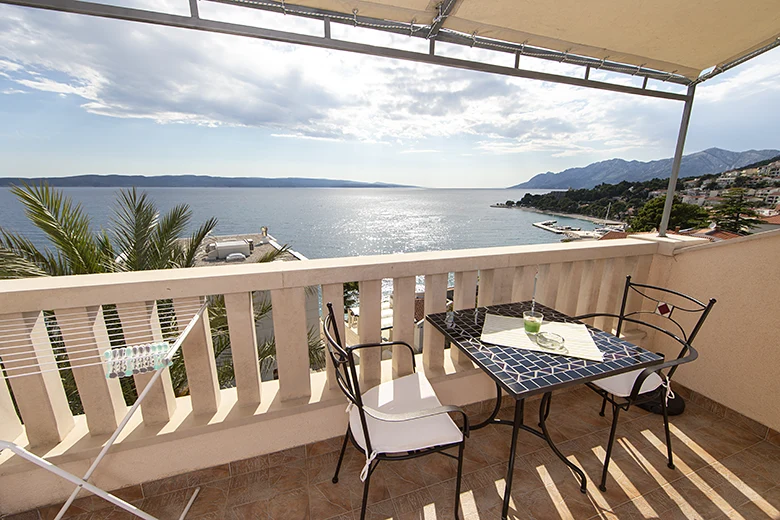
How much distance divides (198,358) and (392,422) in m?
1.04

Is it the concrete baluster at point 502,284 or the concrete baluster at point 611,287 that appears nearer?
the concrete baluster at point 502,284

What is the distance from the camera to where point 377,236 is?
145 ft

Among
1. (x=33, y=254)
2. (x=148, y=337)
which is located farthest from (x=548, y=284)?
(x=33, y=254)

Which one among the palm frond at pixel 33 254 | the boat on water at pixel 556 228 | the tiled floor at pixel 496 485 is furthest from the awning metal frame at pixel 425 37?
the boat on water at pixel 556 228

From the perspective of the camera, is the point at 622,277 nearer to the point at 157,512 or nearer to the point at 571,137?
the point at 157,512

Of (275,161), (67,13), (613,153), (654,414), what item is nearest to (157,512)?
(67,13)

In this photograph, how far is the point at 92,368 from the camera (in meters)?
1.41

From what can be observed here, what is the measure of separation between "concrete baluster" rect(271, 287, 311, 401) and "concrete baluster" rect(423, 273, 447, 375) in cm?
73

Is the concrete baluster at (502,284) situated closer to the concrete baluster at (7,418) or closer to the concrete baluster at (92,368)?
the concrete baluster at (92,368)

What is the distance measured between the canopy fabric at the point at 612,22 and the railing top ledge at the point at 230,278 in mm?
1285

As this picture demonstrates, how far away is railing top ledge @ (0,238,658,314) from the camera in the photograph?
1.26m

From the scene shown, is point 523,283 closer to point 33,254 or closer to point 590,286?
point 590,286

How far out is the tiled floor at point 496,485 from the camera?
1.51 metres

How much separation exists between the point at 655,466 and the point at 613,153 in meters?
21.8
